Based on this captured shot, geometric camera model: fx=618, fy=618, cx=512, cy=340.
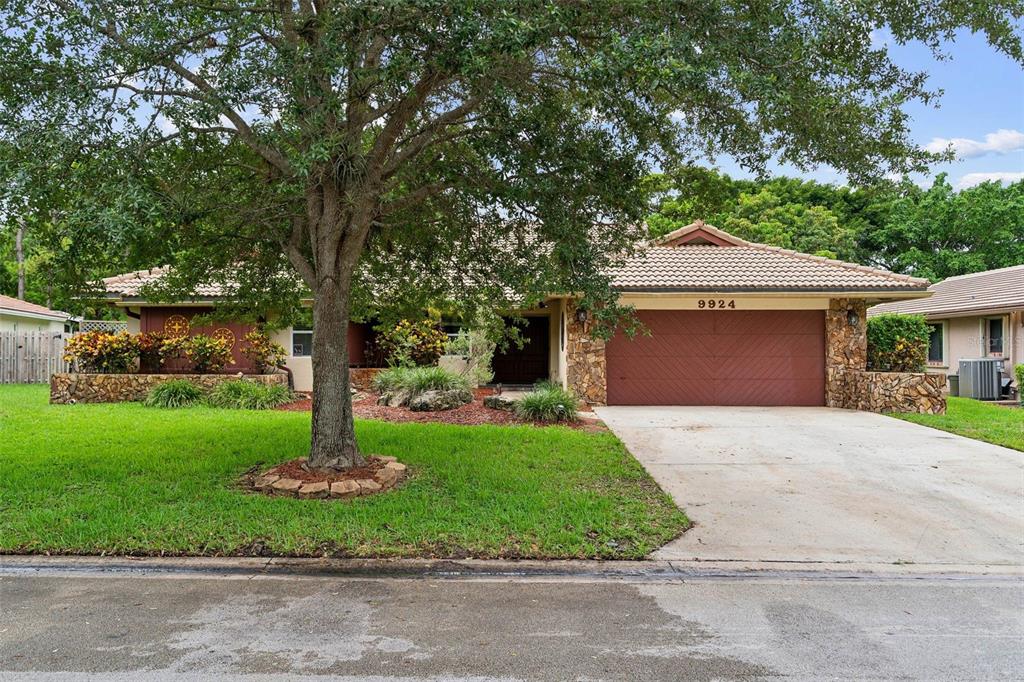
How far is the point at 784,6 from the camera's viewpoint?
5500mm

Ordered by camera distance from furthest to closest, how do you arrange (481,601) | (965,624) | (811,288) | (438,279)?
(811,288), (438,279), (481,601), (965,624)

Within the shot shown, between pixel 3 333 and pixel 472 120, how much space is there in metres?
19.1

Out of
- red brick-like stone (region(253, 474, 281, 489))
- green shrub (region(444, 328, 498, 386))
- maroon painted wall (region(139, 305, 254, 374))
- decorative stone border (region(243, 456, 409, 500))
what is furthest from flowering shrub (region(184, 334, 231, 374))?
red brick-like stone (region(253, 474, 281, 489))

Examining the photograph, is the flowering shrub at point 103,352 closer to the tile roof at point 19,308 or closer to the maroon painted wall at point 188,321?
the maroon painted wall at point 188,321

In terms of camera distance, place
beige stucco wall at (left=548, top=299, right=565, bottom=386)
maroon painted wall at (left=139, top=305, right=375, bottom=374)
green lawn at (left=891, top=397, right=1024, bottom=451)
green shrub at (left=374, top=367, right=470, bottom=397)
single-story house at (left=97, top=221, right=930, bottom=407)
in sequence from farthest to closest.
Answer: beige stucco wall at (left=548, top=299, right=565, bottom=386)
maroon painted wall at (left=139, top=305, right=375, bottom=374)
single-story house at (left=97, top=221, right=930, bottom=407)
green shrub at (left=374, top=367, right=470, bottom=397)
green lawn at (left=891, top=397, right=1024, bottom=451)

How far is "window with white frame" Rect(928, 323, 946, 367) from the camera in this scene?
20.3 m

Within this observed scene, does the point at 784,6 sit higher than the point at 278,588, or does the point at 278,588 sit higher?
the point at 784,6

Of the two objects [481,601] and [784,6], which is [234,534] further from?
[784,6]

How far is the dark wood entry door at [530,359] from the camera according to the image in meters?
19.1

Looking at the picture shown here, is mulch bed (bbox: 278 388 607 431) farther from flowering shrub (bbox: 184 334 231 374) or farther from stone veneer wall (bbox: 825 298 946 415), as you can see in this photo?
stone veneer wall (bbox: 825 298 946 415)

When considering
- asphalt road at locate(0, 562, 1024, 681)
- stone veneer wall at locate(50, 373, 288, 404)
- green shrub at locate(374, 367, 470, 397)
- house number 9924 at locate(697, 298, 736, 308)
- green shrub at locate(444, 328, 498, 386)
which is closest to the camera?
asphalt road at locate(0, 562, 1024, 681)

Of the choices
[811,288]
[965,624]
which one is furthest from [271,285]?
[811,288]

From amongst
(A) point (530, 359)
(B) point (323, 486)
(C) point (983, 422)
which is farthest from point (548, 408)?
(A) point (530, 359)

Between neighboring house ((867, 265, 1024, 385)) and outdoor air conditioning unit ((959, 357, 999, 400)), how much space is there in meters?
1.19
